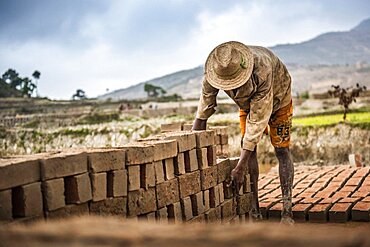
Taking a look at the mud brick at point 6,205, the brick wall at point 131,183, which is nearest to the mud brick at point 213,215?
the brick wall at point 131,183

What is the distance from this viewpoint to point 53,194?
402 centimetres

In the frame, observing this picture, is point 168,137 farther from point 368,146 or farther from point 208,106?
point 368,146

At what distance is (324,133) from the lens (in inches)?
711

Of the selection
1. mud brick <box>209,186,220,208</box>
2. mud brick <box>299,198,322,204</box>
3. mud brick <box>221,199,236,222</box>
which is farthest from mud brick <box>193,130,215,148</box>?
mud brick <box>299,198,322,204</box>

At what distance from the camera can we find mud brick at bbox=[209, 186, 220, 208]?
5961 mm

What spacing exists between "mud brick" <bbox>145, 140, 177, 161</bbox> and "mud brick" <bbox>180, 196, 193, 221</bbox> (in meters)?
0.45

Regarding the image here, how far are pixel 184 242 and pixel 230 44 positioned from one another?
3.97 meters

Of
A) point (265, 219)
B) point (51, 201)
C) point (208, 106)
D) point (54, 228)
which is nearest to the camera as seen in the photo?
point (54, 228)

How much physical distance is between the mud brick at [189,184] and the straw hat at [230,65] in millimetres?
890

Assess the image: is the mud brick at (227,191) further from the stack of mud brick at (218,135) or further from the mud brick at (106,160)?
the mud brick at (106,160)

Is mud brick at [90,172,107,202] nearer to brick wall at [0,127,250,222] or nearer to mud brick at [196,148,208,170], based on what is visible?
brick wall at [0,127,250,222]

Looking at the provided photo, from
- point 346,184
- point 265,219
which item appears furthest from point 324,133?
point 265,219

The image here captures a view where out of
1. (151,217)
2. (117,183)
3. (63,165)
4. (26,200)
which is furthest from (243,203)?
(26,200)

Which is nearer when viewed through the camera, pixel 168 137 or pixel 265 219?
pixel 168 137
